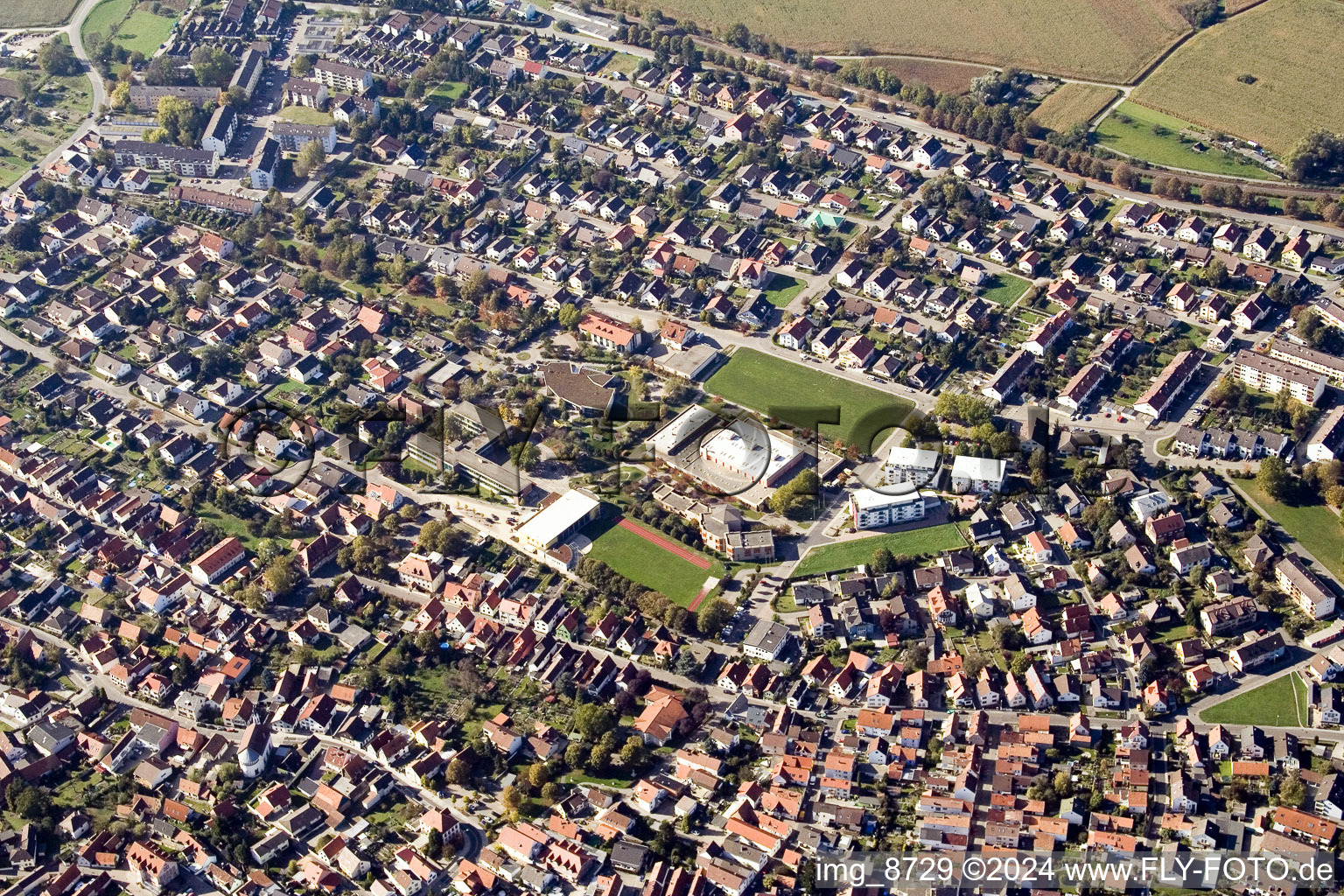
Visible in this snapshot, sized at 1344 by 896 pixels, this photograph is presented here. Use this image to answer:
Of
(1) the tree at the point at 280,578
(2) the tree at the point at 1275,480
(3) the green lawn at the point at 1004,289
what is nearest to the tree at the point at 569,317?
(1) the tree at the point at 280,578

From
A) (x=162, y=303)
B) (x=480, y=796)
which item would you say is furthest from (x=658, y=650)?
(x=162, y=303)

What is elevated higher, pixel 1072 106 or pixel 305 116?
pixel 1072 106

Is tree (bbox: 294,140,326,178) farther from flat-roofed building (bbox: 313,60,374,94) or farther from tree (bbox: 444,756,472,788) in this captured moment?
tree (bbox: 444,756,472,788)

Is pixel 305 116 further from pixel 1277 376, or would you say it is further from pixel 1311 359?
pixel 1311 359

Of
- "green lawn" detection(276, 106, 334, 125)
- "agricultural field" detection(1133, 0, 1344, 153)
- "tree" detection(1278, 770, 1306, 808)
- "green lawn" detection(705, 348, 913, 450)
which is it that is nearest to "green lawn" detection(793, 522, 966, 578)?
"green lawn" detection(705, 348, 913, 450)

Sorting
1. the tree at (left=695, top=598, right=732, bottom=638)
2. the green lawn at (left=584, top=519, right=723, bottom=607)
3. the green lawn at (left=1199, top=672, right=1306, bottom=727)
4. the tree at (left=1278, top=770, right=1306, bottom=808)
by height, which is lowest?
the green lawn at (left=584, top=519, right=723, bottom=607)

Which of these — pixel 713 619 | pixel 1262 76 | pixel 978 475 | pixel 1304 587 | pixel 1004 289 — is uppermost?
pixel 1262 76

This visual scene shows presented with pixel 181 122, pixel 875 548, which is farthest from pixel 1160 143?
pixel 181 122
